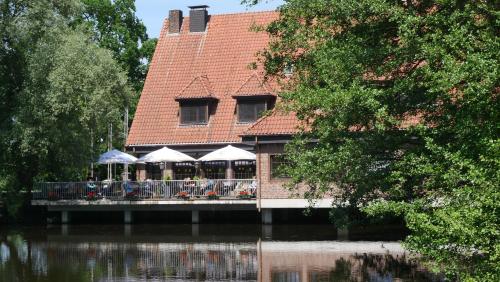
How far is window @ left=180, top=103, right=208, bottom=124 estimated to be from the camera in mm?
42062

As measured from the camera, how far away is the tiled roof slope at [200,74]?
137 feet

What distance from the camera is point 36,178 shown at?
145 ft

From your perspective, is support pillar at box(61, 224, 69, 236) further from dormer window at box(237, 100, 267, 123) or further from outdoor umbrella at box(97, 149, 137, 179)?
dormer window at box(237, 100, 267, 123)

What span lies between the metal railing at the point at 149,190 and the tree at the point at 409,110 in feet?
45.6

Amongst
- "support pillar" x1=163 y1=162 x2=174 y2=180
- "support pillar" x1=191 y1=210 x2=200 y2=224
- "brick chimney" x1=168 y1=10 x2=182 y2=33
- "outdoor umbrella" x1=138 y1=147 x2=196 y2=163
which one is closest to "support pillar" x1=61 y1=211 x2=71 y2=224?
"outdoor umbrella" x1=138 y1=147 x2=196 y2=163

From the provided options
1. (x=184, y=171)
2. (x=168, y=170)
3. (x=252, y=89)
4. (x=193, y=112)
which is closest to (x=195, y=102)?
(x=193, y=112)

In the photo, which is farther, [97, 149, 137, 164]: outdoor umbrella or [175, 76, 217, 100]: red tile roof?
[175, 76, 217, 100]: red tile roof

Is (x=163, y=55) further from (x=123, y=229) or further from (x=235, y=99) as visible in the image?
(x=123, y=229)

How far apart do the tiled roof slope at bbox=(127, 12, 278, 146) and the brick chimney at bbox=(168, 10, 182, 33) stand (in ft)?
0.99

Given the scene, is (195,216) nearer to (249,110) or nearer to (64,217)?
(249,110)

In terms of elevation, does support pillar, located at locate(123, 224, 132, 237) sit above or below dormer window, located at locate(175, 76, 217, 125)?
below

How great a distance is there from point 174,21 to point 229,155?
1133cm

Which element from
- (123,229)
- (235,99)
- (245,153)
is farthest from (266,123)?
(123,229)

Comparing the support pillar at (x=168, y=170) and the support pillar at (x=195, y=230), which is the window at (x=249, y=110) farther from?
the support pillar at (x=195, y=230)
